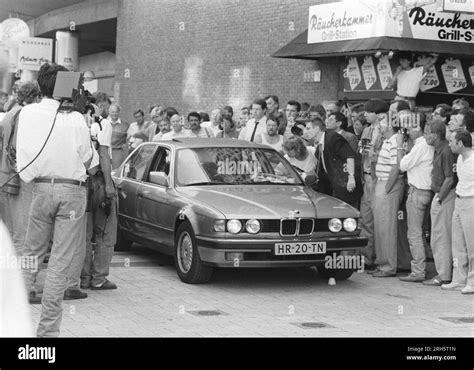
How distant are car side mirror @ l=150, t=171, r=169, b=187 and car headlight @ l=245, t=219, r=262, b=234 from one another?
157 cm

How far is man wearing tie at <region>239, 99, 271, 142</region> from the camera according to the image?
44.1 feet

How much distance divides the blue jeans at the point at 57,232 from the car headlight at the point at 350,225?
383cm

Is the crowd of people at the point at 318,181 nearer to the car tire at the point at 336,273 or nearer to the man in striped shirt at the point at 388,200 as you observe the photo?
the man in striped shirt at the point at 388,200

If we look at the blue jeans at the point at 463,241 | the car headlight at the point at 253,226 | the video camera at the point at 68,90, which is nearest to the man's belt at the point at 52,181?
the video camera at the point at 68,90

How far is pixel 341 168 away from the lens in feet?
35.9

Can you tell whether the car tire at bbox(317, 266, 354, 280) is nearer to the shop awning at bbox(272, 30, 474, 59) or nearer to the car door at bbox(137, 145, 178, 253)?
the car door at bbox(137, 145, 178, 253)

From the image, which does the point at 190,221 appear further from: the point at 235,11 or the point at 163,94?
the point at 163,94

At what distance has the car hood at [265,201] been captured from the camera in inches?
360

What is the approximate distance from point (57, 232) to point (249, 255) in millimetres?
3133

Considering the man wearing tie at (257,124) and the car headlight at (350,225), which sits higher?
the man wearing tie at (257,124)

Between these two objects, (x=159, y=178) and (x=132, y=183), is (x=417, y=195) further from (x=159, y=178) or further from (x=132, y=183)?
(x=132, y=183)

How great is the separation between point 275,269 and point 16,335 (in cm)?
672

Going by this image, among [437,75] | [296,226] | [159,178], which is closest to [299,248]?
[296,226]

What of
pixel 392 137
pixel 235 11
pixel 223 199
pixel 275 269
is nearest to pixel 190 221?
pixel 223 199
